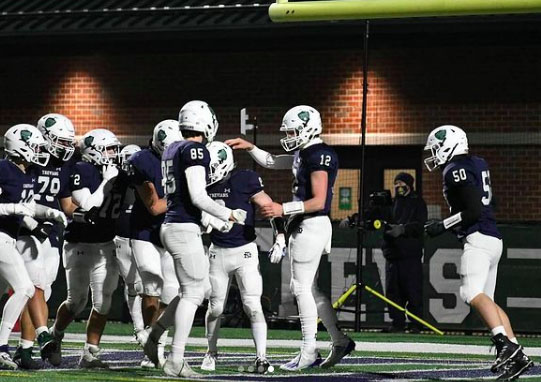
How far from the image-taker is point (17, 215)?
10398 millimetres

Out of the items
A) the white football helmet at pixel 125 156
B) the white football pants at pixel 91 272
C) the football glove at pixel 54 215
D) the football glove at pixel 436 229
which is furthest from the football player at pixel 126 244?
the football glove at pixel 436 229

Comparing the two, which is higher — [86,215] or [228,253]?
[86,215]

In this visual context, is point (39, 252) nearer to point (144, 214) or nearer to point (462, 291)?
point (144, 214)

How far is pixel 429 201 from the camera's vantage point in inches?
792

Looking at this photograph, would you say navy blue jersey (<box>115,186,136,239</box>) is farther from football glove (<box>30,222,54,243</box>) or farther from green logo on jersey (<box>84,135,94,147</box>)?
football glove (<box>30,222,54,243</box>)

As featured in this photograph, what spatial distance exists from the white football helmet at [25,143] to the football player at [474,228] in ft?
10.2

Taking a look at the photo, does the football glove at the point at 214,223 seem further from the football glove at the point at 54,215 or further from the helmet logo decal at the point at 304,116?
the helmet logo decal at the point at 304,116

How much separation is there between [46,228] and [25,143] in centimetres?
71

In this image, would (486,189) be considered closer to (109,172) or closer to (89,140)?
(109,172)

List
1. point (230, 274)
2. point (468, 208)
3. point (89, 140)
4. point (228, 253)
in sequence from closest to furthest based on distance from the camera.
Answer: point (468, 208), point (228, 253), point (230, 274), point (89, 140)

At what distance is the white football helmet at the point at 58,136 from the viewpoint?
35.8ft

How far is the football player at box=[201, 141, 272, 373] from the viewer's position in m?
10.8

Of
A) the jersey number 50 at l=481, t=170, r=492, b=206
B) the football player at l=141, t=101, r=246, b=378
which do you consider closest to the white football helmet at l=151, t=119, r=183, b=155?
the football player at l=141, t=101, r=246, b=378

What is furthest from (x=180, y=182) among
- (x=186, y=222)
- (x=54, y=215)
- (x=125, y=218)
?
(x=125, y=218)
